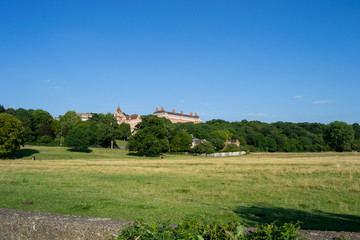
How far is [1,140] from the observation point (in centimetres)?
5231

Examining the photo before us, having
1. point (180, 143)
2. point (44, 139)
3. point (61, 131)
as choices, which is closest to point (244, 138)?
A: point (180, 143)

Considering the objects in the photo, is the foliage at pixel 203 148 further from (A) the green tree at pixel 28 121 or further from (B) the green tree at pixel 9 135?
(A) the green tree at pixel 28 121

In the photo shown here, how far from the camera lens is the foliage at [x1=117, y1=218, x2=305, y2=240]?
13.1 ft

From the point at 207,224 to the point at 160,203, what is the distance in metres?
9.33

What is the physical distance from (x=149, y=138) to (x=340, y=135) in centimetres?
8012

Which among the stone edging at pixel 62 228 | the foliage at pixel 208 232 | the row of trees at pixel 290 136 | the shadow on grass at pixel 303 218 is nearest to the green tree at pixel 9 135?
the shadow on grass at pixel 303 218

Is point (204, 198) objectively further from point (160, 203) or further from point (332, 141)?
point (332, 141)

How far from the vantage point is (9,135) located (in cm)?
5338

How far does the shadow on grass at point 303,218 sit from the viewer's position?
9.75 metres

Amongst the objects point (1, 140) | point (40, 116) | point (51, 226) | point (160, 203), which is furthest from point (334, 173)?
point (40, 116)

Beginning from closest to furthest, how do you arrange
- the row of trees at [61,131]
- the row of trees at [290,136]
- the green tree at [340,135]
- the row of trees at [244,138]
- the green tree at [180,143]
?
1. the row of trees at [61,131]
2. the row of trees at [244,138]
3. the green tree at [180,143]
4. the green tree at [340,135]
5. the row of trees at [290,136]

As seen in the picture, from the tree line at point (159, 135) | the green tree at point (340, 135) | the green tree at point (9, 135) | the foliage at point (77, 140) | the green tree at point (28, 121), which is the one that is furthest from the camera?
the green tree at point (28, 121)

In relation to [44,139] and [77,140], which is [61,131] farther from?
[77,140]

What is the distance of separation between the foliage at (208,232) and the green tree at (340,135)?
11842 centimetres
